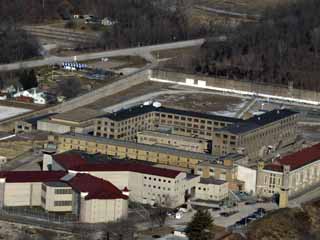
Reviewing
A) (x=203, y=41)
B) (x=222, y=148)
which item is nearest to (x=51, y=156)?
(x=222, y=148)

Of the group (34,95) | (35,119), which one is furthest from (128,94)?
(35,119)

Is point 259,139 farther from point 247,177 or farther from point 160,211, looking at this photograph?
point 160,211

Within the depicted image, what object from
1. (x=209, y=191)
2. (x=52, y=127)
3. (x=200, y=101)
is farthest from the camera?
(x=200, y=101)

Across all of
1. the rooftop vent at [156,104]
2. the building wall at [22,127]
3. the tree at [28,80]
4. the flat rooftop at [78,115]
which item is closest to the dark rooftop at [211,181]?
the flat rooftop at [78,115]

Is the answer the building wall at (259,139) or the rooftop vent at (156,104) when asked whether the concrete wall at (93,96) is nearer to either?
the rooftop vent at (156,104)

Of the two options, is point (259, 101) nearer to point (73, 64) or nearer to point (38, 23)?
point (73, 64)

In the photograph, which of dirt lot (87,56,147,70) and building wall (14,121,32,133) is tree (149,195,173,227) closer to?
building wall (14,121,32,133)
